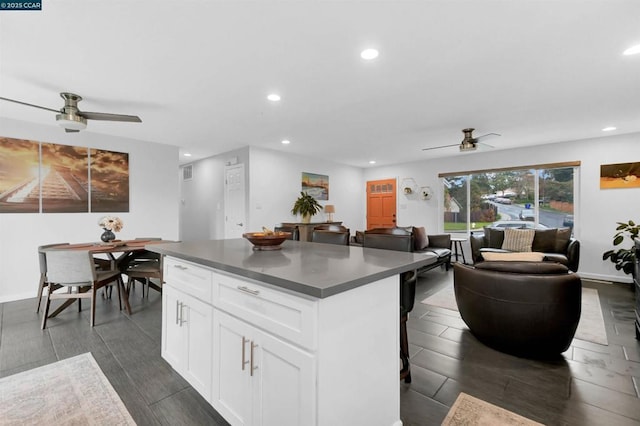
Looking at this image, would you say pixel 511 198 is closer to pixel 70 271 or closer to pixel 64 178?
pixel 70 271

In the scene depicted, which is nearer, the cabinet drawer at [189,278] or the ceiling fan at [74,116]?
the cabinet drawer at [189,278]

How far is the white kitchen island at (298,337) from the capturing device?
1.11 m

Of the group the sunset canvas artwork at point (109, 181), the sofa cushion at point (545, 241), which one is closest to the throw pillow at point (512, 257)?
the sofa cushion at point (545, 241)

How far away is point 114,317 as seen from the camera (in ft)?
10.3

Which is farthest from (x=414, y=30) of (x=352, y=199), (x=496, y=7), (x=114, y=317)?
A: (x=352, y=199)

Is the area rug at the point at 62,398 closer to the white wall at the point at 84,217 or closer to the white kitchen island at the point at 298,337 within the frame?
the white kitchen island at the point at 298,337

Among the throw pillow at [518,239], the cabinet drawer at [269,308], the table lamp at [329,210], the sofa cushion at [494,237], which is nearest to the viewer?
the cabinet drawer at [269,308]

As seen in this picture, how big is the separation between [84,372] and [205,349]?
120cm

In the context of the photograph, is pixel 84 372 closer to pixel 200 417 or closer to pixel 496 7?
pixel 200 417

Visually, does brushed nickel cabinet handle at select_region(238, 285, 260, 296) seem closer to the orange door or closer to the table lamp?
the table lamp

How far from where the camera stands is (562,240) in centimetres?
489

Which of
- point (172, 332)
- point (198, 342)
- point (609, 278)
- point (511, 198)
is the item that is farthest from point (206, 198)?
point (609, 278)

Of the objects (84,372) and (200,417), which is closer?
(200,417)

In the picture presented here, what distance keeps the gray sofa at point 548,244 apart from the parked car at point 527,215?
0.83m
